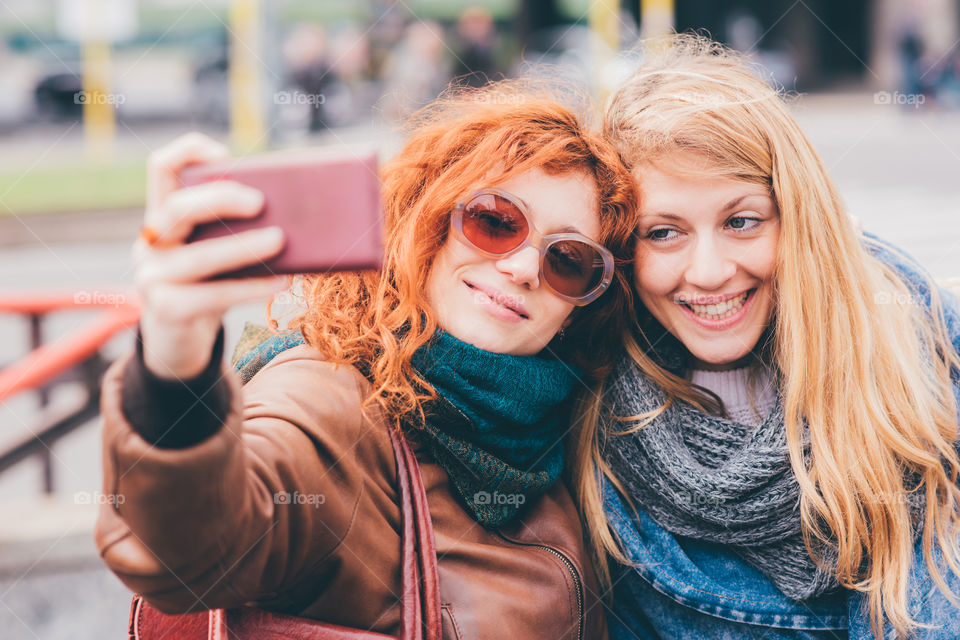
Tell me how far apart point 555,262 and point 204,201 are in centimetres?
96

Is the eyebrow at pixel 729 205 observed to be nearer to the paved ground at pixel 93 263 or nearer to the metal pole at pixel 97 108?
the paved ground at pixel 93 263

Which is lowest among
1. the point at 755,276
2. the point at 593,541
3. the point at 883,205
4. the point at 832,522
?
the point at 883,205

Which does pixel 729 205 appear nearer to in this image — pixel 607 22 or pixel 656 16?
pixel 607 22

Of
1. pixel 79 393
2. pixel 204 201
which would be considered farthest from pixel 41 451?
pixel 204 201

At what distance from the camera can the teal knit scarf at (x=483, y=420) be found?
1792 millimetres

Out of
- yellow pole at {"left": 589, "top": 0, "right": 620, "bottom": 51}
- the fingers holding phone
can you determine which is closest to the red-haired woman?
the fingers holding phone

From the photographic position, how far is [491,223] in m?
1.88

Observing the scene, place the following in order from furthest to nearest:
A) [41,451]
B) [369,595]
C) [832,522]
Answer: [41,451], [832,522], [369,595]

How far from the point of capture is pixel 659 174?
2.06 m

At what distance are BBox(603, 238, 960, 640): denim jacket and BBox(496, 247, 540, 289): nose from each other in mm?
677

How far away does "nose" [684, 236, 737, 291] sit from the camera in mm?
2020

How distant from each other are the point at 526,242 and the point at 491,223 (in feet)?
0.30

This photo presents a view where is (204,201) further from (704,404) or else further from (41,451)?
(41,451)

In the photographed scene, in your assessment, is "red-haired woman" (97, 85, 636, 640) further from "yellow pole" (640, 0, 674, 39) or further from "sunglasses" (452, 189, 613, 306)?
"yellow pole" (640, 0, 674, 39)
